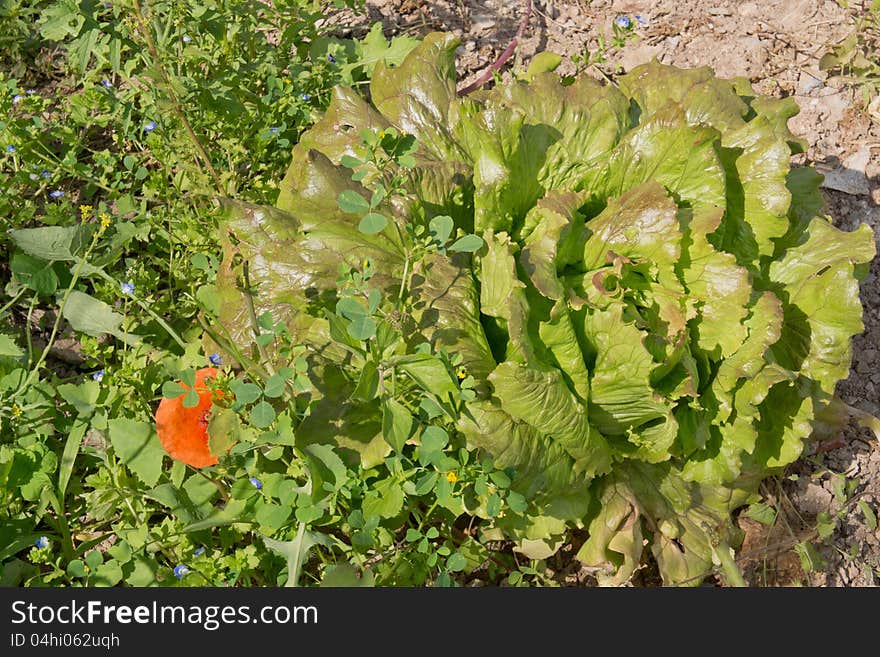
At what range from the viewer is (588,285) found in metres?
2.81

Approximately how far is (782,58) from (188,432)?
138 inches

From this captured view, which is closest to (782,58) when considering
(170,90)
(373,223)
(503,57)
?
(503,57)

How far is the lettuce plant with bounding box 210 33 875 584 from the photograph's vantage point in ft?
9.03

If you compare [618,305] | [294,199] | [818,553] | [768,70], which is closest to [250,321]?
[294,199]

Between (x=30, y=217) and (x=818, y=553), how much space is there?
3529mm

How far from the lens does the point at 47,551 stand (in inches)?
114

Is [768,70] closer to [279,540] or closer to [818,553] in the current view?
[818,553]

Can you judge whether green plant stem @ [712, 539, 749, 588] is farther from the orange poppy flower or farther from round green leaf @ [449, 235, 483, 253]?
the orange poppy flower

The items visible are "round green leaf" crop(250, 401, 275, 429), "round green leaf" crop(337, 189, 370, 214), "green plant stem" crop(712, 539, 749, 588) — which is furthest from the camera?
"green plant stem" crop(712, 539, 749, 588)

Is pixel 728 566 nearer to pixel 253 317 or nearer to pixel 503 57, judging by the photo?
pixel 253 317

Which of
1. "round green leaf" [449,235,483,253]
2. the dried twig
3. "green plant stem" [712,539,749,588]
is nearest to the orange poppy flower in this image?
"round green leaf" [449,235,483,253]

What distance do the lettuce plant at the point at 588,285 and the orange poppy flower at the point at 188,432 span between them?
0.94 feet

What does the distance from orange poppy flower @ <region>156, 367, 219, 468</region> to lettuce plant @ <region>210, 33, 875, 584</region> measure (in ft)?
0.94

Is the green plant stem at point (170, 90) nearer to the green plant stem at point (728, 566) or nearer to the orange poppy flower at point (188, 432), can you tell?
the orange poppy flower at point (188, 432)
